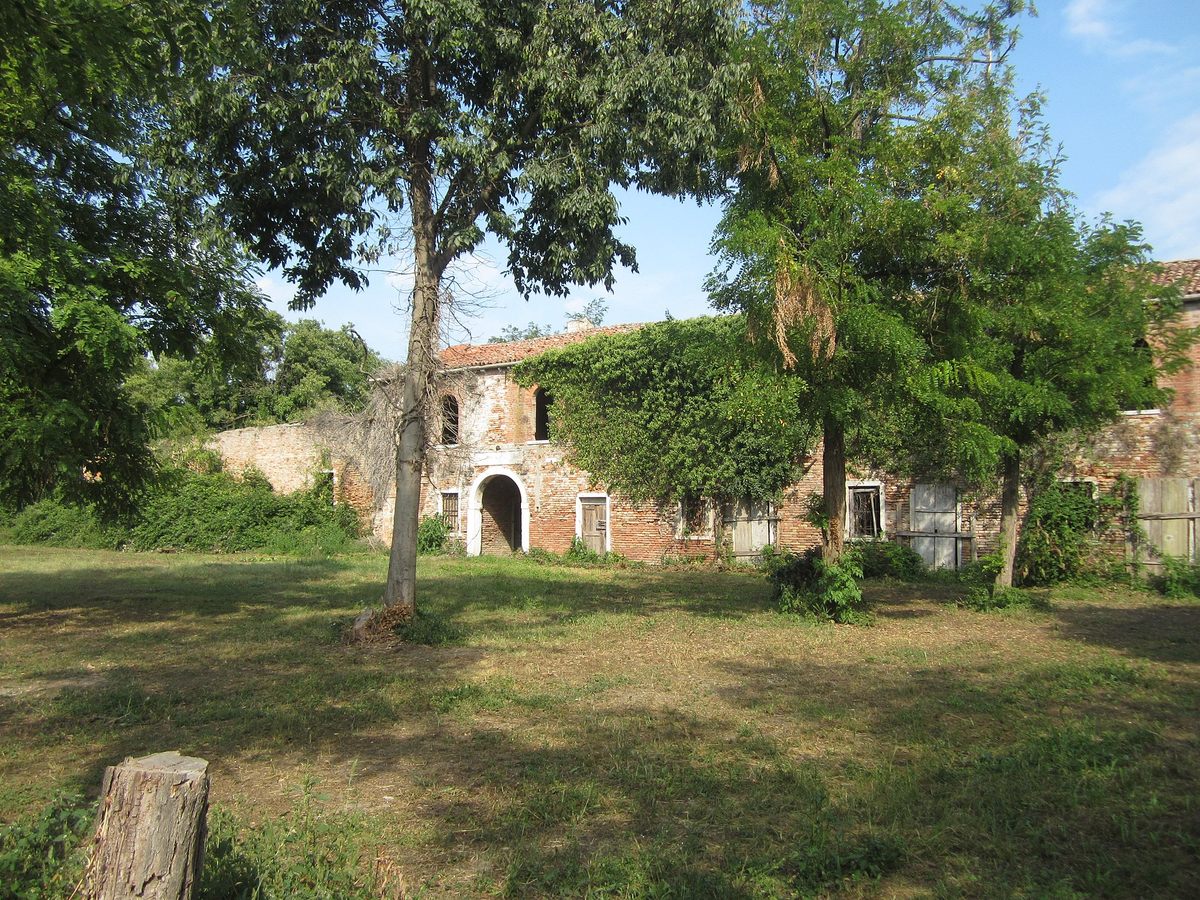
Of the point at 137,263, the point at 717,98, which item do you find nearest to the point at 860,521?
the point at 717,98

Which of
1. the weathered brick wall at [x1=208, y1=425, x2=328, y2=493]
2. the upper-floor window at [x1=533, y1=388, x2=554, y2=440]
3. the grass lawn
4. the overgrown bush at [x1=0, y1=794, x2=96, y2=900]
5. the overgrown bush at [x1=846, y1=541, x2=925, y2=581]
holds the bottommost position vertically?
the grass lawn

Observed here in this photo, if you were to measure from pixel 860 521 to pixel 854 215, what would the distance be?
983 cm

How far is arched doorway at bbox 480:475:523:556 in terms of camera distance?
85.1 ft

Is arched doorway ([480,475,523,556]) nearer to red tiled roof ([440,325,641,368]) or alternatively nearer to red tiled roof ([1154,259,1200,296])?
red tiled roof ([440,325,641,368])

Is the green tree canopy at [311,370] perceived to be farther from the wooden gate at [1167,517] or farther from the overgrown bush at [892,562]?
the wooden gate at [1167,517]

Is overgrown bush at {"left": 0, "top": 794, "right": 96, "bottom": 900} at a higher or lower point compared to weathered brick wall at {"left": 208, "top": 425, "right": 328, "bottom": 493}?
lower

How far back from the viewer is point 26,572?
19.6 meters

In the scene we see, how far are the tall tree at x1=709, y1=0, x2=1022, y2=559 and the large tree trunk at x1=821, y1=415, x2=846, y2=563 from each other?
0.48m

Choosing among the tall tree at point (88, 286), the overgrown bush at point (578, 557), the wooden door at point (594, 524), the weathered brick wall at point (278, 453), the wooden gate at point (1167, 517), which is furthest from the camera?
the weathered brick wall at point (278, 453)

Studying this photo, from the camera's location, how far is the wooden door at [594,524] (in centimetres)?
2270

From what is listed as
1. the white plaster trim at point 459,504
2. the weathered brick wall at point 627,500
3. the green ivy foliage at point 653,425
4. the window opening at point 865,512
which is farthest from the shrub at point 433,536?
the window opening at point 865,512

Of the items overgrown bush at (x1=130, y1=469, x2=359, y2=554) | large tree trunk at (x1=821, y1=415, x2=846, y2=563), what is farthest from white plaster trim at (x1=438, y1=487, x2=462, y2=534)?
large tree trunk at (x1=821, y1=415, x2=846, y2=563)

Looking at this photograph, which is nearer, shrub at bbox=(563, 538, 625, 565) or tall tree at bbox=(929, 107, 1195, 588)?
tall tree at bbox=(929, 107, 1195, 588)

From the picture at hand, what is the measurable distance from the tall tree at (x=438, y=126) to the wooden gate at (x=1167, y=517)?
10794mm
